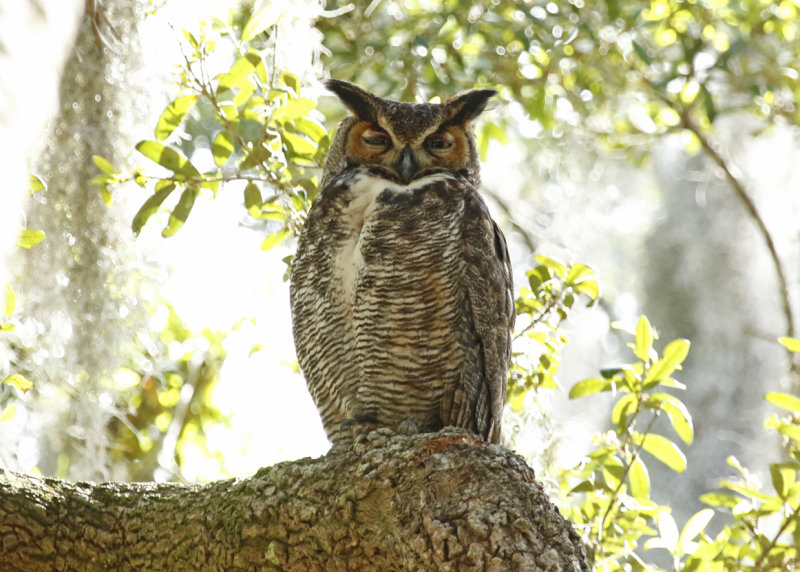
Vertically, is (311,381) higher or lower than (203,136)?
lower

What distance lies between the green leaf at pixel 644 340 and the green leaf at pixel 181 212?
1360 millimetres

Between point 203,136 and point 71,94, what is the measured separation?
10.8 feet

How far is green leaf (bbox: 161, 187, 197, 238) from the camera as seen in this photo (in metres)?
2.63

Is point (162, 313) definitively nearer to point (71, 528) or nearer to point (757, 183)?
point (71, 528)

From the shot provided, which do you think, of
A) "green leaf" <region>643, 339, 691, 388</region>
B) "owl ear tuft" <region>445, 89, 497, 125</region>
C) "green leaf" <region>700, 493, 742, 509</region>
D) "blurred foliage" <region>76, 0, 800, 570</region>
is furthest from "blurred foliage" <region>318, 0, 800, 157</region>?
"green leaf" <region>700, 493, 742, 509</region>

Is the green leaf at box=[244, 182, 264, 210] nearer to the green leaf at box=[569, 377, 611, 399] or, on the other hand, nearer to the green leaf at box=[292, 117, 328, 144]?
the green leaf at box=[292, 117, 328, 144]

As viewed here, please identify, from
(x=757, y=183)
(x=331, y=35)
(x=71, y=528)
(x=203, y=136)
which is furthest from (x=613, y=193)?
(x=71, y=528)

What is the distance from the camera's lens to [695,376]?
7727mm

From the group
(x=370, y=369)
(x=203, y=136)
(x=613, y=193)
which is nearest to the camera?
(x=370, y=369)

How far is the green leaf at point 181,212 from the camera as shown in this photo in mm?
2633

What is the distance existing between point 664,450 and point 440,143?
1153 millimetres

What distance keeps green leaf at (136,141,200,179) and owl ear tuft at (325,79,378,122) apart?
1.82 ft

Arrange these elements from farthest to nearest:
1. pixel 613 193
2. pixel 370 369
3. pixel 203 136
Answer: pixel 613 193 < pixel 203 136 < pixel 370 369

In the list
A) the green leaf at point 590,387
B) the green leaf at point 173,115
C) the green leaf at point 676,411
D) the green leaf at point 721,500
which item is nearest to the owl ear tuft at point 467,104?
the green leaf at point 173,115
